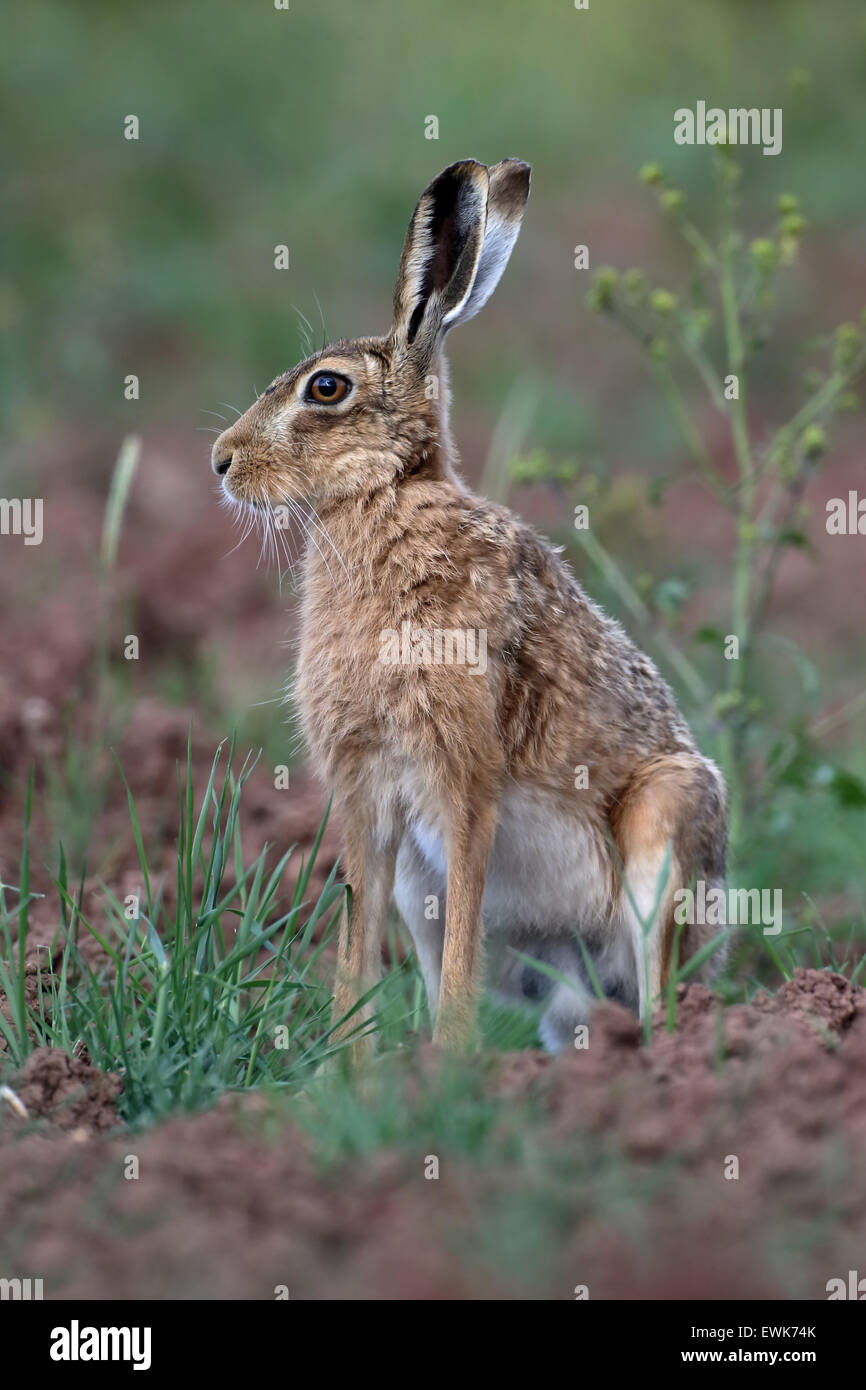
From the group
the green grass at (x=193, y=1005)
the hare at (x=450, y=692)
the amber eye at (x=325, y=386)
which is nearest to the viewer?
the green grass at (x=193, y=1005)

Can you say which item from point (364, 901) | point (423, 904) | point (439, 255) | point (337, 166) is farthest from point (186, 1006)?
point (337, 166)

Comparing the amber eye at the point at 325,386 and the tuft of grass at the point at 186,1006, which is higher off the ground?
the amber eye at the point at 325,386

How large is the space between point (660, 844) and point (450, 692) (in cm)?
73

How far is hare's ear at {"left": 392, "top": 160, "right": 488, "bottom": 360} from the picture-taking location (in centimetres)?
446

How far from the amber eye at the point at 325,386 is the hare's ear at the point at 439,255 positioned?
0.20 meters

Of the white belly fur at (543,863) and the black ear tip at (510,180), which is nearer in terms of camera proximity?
the white belly fur at (543,863)

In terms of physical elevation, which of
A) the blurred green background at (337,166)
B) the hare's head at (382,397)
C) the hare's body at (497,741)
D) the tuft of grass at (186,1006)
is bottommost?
the tuft of grass at (186,1006)

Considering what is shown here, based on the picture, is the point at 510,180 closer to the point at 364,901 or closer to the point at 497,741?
the point at 497,741

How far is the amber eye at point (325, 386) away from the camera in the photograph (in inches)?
181

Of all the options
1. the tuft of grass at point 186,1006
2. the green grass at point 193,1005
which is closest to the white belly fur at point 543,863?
the green grass at point 193,1005

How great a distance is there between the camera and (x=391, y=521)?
4.51 meters

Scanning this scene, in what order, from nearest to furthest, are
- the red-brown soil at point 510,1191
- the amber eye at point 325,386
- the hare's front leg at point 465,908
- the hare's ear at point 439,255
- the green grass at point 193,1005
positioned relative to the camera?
the red-brown soil at point 510,1191, the green grass at point 193,1005, the hare's front leg at point 465,908, the hare's ear at point 439,255, the amber eye at point 325,386

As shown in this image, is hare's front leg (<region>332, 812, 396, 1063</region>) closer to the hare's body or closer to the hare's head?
the hare's body

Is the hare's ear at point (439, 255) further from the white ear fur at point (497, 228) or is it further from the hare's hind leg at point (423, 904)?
the hare's hind leg at point (423, 904)
